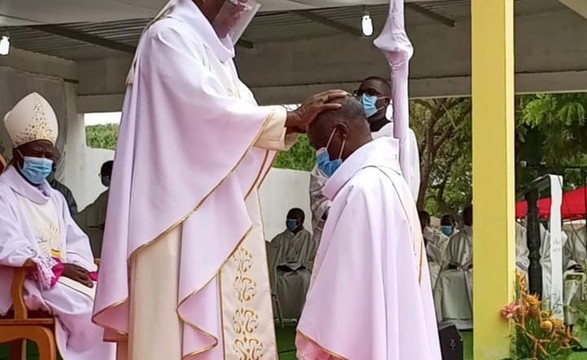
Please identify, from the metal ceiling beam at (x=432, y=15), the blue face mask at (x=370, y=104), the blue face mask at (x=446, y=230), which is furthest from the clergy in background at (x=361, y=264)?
the blue face mask at (x=446, y=230)

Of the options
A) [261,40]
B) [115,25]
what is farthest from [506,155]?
[261,40]

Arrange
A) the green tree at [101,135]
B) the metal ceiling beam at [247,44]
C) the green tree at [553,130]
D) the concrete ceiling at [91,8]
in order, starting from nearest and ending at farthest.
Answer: the concrete ceiling at [91,8]
the metal ceiling beam at [247,44]
the green tree at [553,130]
the green tree at [101,135]

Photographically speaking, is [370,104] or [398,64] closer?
[398,64]

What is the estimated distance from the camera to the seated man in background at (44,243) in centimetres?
616

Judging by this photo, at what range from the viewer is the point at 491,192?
6.56 m

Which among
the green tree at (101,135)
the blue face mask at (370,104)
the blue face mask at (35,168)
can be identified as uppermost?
the green tree at (101,135)

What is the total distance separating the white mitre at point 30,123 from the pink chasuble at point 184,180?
8.93 ft

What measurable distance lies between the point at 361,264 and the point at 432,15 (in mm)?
10527

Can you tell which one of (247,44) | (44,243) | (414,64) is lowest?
(44,243)

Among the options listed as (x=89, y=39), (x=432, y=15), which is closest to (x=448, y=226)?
(x=432, y=15)

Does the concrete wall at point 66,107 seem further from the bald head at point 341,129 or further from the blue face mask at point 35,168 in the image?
the bald head at point 341,129

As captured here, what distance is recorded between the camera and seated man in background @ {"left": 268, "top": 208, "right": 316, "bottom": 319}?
1562 cm

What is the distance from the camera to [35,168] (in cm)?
654

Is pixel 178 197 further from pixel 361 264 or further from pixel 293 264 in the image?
pixel 293 264
